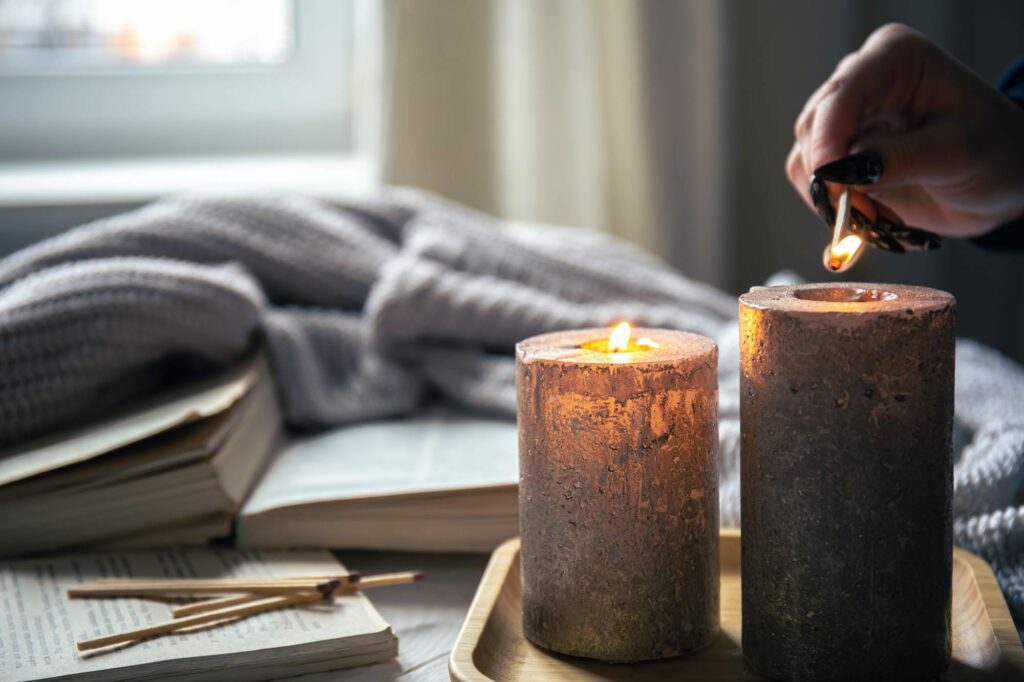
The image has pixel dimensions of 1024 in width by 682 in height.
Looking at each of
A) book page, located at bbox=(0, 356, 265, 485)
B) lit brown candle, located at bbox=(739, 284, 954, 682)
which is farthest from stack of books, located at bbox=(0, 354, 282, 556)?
lit brown candle, located at bbox=(739, 284, 954, 682)

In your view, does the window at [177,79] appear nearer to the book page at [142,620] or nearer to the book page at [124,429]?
the book page at [124,429]

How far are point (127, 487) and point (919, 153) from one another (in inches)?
Answer: 20.9

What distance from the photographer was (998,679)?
46 cm

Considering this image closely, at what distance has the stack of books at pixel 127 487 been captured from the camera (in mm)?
652

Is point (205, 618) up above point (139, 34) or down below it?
below

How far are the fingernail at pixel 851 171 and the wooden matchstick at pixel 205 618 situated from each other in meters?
0.35

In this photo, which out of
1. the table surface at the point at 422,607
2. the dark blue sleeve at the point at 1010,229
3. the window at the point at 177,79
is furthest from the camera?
the window at the point at 177,79

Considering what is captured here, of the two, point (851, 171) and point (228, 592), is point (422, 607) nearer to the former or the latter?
point (228, 592)

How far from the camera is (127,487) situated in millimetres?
661

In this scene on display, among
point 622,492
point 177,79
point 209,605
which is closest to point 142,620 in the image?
point 209,605

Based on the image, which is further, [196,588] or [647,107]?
[647,107]

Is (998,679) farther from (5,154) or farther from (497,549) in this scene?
(5,154)

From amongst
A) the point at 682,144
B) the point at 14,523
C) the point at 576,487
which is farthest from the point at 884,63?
the point at 682,144

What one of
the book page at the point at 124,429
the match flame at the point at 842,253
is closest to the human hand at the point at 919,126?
the match flame at the point at 842,253
